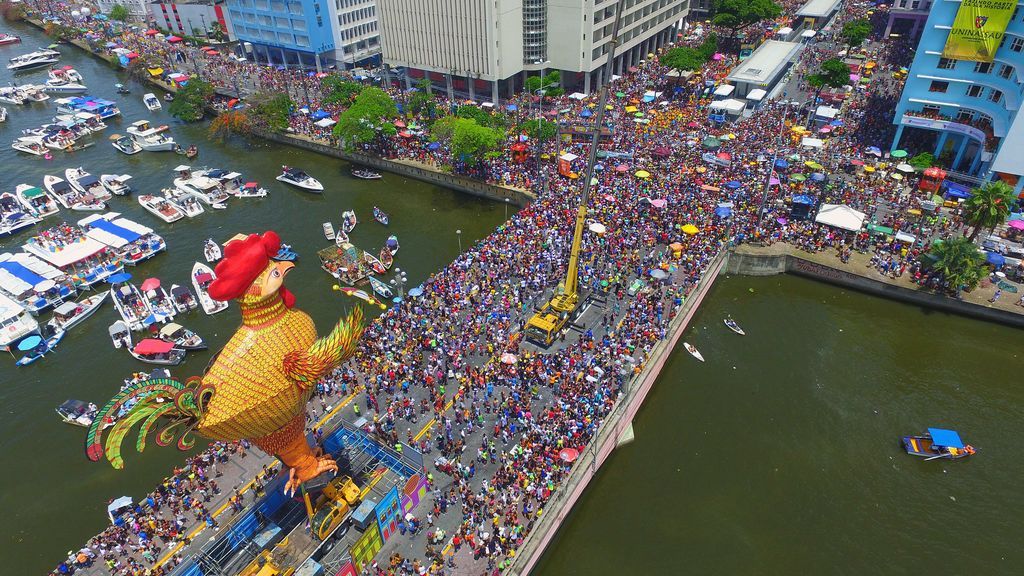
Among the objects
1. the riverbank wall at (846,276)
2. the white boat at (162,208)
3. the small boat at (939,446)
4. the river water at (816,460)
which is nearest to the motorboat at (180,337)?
the white boat at (162,208)

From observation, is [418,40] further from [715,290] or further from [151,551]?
[151,551]

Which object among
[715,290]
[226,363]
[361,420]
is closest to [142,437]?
[226,363]

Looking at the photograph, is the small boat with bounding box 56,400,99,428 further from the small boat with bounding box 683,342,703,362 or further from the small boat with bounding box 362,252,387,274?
the small boat with bounding box 683,342,703,362

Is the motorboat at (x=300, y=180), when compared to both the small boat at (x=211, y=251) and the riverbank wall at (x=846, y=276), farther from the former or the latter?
the riverbank wall at (x=846, y=276)

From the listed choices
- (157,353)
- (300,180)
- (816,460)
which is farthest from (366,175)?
(816,460)

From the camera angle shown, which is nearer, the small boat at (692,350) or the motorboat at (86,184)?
the small boat at (692,350)

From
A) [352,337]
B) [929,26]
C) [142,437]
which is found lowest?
[142,437]
